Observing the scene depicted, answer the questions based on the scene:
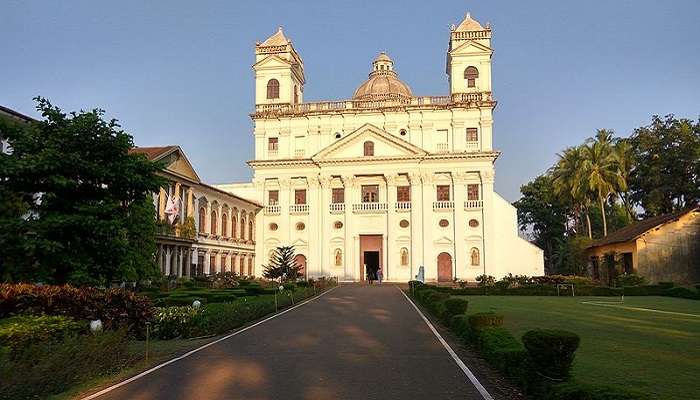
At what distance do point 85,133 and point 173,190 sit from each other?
81.7 ft

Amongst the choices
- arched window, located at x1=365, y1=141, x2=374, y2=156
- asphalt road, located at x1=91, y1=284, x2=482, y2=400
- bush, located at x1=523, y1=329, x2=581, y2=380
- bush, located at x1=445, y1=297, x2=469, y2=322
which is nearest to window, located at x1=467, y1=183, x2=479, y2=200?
arched window, located at x1=365, y1=141, x2=374, y2=156

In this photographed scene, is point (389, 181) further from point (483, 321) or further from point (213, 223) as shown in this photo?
point (483, 321)

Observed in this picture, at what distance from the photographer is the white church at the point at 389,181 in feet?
169

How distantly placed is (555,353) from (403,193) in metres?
45.4

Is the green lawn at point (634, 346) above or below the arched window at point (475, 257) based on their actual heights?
below

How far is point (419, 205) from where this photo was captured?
52.0 metres

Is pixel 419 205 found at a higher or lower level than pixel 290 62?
lower

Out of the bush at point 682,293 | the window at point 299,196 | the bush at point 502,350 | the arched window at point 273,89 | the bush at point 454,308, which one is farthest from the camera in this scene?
the arched window at point 273,89

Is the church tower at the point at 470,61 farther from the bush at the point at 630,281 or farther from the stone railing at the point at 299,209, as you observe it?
the bush at the point at 630,281

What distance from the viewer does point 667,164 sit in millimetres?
49281

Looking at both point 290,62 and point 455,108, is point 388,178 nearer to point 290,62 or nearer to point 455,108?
point 455,108

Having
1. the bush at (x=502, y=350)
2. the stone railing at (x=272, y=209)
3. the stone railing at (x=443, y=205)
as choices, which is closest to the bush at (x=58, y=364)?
the bush at (x=502, y=350)

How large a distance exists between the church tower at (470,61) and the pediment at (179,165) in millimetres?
24621

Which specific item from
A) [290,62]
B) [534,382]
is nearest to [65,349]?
[534,382]
